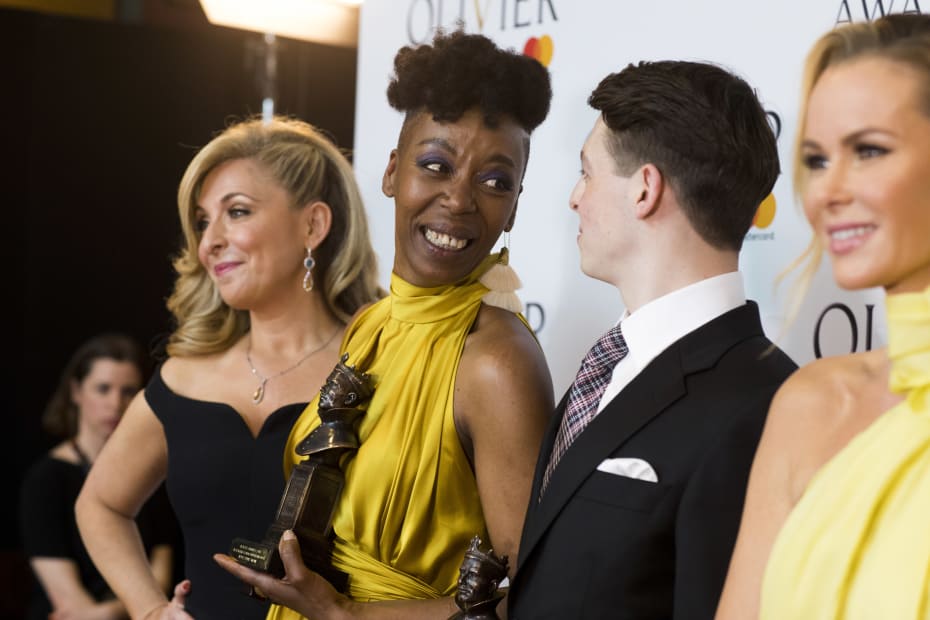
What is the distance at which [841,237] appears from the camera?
1430mm

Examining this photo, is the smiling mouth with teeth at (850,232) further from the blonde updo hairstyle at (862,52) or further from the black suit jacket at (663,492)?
the black suit jacket at (663,492)

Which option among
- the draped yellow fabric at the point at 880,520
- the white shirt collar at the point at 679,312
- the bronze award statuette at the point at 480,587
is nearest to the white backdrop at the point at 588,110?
the white shirt collar at the point at 679,312

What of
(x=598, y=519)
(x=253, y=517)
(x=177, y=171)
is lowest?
(x=253, y=517)

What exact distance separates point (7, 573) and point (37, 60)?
256 cm

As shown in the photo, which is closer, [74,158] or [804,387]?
[804,387]

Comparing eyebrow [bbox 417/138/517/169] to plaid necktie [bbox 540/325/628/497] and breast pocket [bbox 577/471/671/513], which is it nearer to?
plaid necktie [bbox 540/325/628/497]

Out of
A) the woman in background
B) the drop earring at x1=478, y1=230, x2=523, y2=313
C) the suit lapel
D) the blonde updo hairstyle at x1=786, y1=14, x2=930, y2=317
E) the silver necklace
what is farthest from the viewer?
the woman in background

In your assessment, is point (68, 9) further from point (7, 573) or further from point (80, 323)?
point (7, 573)

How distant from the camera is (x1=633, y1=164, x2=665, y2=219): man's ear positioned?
196cm

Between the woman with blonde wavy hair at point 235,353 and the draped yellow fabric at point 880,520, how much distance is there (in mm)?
1681

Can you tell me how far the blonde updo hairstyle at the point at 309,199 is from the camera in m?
3.13

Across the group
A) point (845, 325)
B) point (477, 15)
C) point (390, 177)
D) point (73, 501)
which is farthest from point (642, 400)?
point (73, 501)

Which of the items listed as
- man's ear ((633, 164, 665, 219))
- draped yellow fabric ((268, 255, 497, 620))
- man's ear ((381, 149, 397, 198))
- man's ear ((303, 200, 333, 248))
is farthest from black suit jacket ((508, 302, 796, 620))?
man's ear ((303, 200, 333, 248))

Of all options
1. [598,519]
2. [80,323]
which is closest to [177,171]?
[80,323]
